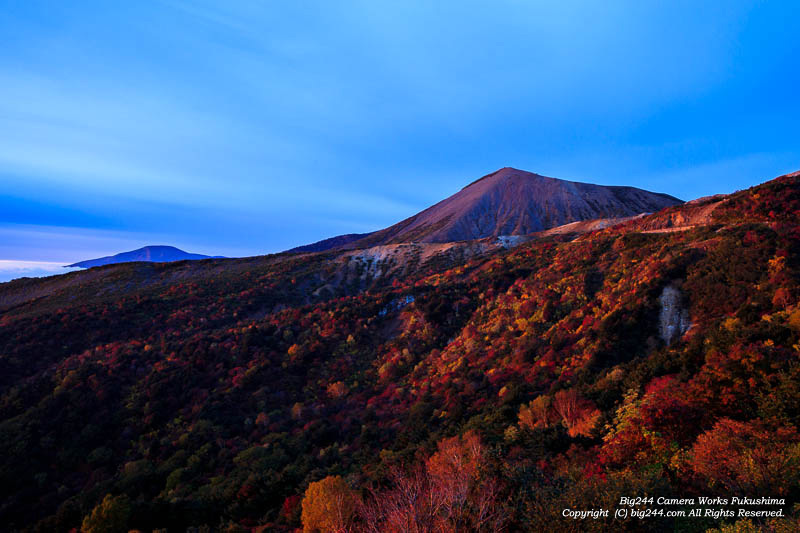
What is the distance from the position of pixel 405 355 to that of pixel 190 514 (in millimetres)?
15061

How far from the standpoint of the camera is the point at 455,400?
1764cm

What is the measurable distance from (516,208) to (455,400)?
3790 inches

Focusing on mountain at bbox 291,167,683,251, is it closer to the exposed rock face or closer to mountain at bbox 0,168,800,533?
mountain at bbox 0,168,800,533

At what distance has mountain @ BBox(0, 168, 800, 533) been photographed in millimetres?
7633

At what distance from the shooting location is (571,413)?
12.7 meters

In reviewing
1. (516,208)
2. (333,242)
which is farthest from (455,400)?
(333,242)

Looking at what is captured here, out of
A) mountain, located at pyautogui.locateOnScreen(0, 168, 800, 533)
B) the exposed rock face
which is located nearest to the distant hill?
mountain, located at pyautogui.locateOnScreen(0, 168, 800, 533)

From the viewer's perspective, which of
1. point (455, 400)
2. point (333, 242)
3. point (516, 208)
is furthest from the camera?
point (333, 242)

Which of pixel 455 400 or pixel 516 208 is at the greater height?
pixel 516 208

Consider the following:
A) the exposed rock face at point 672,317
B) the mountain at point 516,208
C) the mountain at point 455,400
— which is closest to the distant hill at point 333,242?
the mountain at point 516,208

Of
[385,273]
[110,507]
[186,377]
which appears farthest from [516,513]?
[385,273]

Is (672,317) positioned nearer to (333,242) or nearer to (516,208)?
(516,208)

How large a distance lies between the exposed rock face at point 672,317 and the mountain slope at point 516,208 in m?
70.0

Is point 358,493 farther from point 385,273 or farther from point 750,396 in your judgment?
point 385,273
